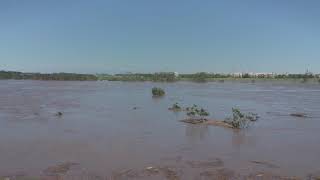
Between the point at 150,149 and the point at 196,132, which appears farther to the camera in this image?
the point at 196,132

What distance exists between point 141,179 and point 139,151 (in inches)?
136

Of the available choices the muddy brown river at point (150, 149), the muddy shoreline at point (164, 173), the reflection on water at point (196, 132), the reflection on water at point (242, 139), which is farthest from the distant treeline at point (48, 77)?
the muddy shoreline at point (164, 173)

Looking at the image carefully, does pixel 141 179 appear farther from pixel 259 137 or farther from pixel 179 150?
pixel 259 137

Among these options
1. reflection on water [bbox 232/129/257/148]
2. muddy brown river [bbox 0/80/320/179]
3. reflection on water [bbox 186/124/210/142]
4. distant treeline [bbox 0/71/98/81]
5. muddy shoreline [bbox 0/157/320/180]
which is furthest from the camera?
distant treeline [bbox 0/71/98/81]

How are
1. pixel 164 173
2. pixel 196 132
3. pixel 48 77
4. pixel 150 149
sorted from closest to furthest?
pixel 164 173
pixel 150 149
pixel 196 132
pixel 48 77

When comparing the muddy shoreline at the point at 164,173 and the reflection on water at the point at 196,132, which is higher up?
the muddy shoreline at the point at 164,173

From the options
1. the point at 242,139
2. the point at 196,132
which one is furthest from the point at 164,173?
the point at 196,132

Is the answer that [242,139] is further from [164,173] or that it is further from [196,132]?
[164,173]

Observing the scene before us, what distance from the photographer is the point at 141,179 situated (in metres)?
9.17

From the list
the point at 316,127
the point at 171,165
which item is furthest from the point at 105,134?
the point at 316,127

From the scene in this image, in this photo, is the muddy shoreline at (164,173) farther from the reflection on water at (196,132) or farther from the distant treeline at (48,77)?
the distant treeline at (48,77)

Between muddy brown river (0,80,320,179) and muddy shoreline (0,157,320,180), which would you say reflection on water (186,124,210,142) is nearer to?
muddy brown river (0,80,320,179)

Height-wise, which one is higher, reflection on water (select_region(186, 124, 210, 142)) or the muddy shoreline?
the muddy shoreline

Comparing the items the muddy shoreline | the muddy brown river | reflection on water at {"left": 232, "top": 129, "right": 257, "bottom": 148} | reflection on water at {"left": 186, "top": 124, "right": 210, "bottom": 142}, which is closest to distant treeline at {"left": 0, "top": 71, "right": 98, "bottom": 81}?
the muddy brown river
